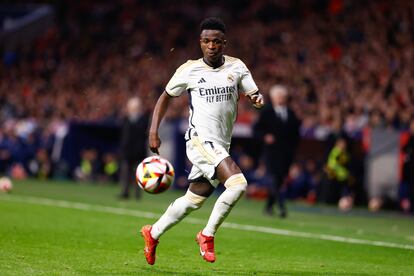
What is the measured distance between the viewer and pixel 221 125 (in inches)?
359

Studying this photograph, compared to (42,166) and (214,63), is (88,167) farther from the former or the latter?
(214,63)

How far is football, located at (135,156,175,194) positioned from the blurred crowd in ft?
36.9

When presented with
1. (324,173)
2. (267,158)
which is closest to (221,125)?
(267,158)

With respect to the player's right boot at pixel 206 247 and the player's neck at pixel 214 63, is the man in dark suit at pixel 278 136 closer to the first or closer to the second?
the player's neck at pixel 214 63

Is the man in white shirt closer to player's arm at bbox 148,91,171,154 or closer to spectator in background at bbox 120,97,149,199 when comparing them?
player's arm at bbox 148,91,171,154

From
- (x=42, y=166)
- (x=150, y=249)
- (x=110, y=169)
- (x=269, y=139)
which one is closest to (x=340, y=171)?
(x=269, y=139)

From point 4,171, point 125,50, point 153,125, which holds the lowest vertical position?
point 4,171

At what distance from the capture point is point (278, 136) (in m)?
17.1

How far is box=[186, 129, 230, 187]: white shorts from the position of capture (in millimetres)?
8922

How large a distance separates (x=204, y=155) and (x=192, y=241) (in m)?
3.16

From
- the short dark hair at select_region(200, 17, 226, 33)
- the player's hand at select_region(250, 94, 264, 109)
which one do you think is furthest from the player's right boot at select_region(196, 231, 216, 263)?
the short dark hair at select_region(200, 17, 226, 33)

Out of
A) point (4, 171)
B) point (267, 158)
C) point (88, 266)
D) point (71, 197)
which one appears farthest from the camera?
point (4, 171)

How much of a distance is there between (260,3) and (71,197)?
15858 millimetres

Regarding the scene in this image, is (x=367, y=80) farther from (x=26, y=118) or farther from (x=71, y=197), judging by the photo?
(x=26, y=118)
